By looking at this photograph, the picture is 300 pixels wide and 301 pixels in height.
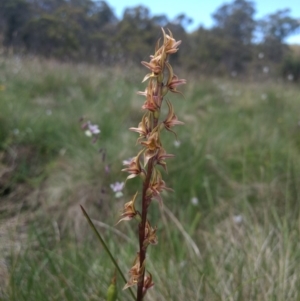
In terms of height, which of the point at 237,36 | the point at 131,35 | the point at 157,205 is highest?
the point at 237,36

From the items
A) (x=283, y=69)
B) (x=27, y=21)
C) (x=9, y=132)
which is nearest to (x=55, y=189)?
(x=9, y=132)

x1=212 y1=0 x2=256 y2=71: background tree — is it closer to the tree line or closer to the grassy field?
the tree line

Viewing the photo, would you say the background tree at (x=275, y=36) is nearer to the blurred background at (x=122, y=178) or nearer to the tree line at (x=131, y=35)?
the tree line at (x=131, y=35)

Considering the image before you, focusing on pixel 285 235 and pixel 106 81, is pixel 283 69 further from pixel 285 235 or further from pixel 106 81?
pixel 285 235

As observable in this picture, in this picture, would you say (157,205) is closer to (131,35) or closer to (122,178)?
(122,178)

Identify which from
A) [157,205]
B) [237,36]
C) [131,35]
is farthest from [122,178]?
[237,36]

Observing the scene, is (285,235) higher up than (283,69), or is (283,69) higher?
(283,69)
